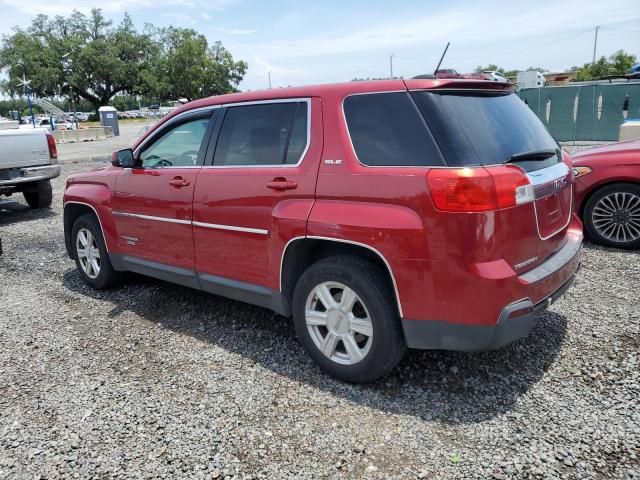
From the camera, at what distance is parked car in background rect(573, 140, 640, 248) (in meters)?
5.44

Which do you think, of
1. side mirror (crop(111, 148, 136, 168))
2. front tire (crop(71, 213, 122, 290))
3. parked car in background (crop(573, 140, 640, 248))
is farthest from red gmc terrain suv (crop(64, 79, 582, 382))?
parked car in background (crop(573, 140, 640, 248))

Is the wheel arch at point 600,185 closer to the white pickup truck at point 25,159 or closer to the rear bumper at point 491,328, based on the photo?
the rear bumper at point 491,328

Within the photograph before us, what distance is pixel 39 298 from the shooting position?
5121 mm

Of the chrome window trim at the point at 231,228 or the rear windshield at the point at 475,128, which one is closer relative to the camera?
the rear windshield at the point at 475,128

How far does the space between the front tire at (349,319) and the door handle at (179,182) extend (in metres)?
1.36

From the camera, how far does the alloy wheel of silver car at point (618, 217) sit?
17.9 feet

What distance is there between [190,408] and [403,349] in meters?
1.34

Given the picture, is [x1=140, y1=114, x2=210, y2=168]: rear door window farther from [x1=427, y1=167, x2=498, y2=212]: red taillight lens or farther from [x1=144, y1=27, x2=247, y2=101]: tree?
[x1=144, y1=27, x2=247, y2=101]: tree

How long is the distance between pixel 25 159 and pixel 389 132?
8.20 metres

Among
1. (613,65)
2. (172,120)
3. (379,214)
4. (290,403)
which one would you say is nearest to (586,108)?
(172,120)

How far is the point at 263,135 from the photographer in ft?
11.8

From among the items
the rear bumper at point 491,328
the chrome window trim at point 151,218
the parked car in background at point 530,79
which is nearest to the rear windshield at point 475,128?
the rear bumper at point 491,328

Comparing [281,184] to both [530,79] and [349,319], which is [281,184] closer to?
[349,319]

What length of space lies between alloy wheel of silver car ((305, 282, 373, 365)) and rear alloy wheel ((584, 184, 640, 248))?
3838 mm
